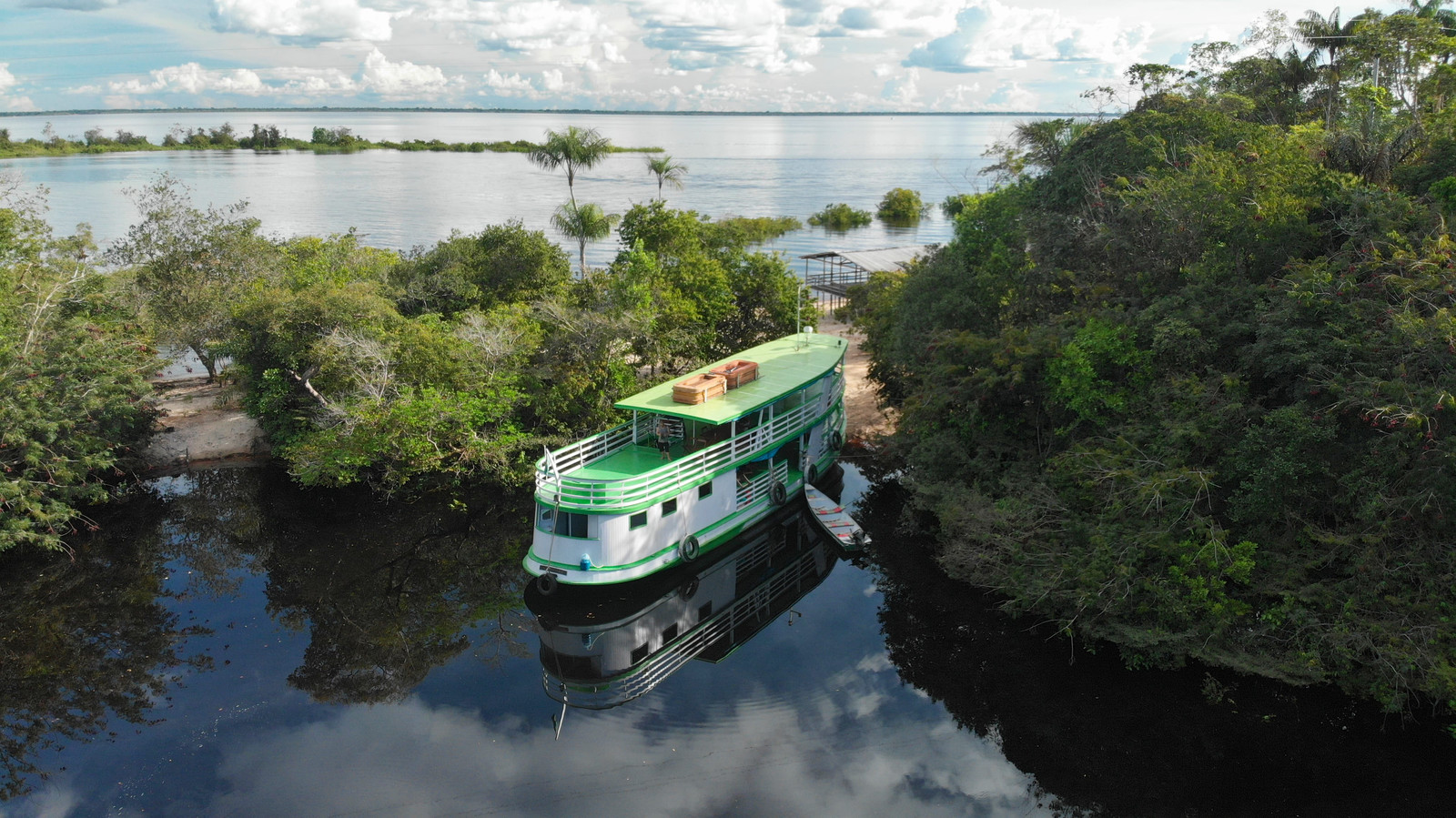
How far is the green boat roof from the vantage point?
20.3 m

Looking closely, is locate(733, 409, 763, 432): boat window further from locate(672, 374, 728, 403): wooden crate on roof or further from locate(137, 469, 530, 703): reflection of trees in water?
locate(137, 469, 530, 703): reflection of trees in water

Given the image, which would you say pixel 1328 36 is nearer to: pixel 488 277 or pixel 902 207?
pixel 488 277

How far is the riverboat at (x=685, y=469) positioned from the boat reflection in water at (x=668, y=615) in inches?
25.6

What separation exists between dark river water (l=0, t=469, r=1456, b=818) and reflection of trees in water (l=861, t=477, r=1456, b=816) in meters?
0.05

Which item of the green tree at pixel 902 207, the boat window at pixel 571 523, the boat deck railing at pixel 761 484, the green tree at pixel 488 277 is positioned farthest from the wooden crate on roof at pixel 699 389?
the green tree at pixel 902 207

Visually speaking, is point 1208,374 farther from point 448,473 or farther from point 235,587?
point 235,587

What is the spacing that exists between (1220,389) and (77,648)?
80.0 ft

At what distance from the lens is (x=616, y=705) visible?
51.6ft

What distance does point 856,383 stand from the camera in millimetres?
33875

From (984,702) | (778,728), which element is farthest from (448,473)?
(984,702)

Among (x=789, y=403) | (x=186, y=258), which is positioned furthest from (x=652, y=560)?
(x=186, y=258)

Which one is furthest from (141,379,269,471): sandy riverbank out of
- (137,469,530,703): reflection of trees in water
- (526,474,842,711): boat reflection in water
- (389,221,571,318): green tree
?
(526,474,842,711): boat reflection in water

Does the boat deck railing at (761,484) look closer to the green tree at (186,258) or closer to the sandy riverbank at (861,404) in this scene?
the sandy riverbank at (861,404)

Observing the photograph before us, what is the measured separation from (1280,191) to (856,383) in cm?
1731
